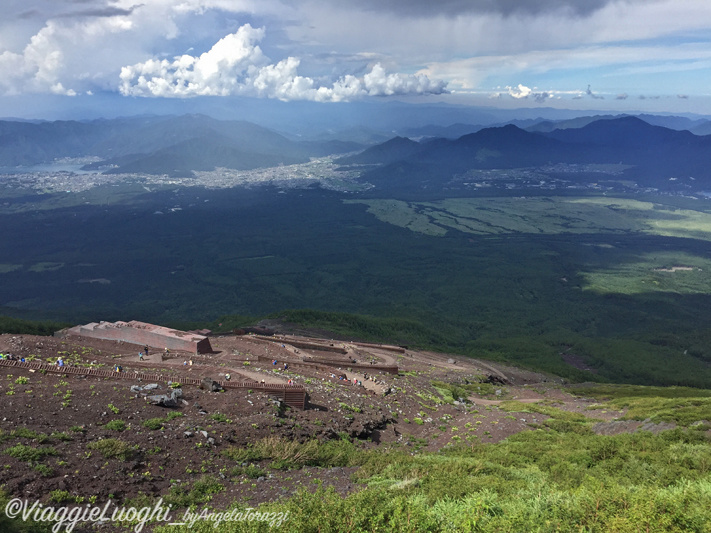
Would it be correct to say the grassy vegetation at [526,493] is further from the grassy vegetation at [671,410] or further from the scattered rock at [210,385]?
the scattered rock at [210,385]

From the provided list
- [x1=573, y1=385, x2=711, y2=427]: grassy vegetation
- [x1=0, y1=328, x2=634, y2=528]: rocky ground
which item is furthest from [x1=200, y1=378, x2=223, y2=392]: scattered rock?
[x1=573, y1=385, x2=711, y2=427]: grassy vegetation

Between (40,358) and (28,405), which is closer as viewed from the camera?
(28,405)

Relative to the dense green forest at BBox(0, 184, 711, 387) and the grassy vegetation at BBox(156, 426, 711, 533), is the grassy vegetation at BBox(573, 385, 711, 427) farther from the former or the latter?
the dense green forest at BBox(0, 184, 711, 387)

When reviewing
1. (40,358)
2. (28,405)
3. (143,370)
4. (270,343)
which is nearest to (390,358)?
(270,343)

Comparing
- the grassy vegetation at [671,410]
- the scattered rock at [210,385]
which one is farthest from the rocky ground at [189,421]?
the grassy vegetation at [671,410]

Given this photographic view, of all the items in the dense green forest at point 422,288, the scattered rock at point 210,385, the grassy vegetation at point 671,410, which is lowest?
the dense green forest at point 422,288

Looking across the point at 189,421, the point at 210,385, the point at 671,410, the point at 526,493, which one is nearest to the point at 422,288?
the point at 671,410

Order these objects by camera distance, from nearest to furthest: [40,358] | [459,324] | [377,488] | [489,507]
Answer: [489,507] < [377,488] < [40,358] < [459,324]

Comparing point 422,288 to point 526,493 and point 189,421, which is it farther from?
point 526,493

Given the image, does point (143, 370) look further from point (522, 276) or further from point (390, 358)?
point (522, 276)
